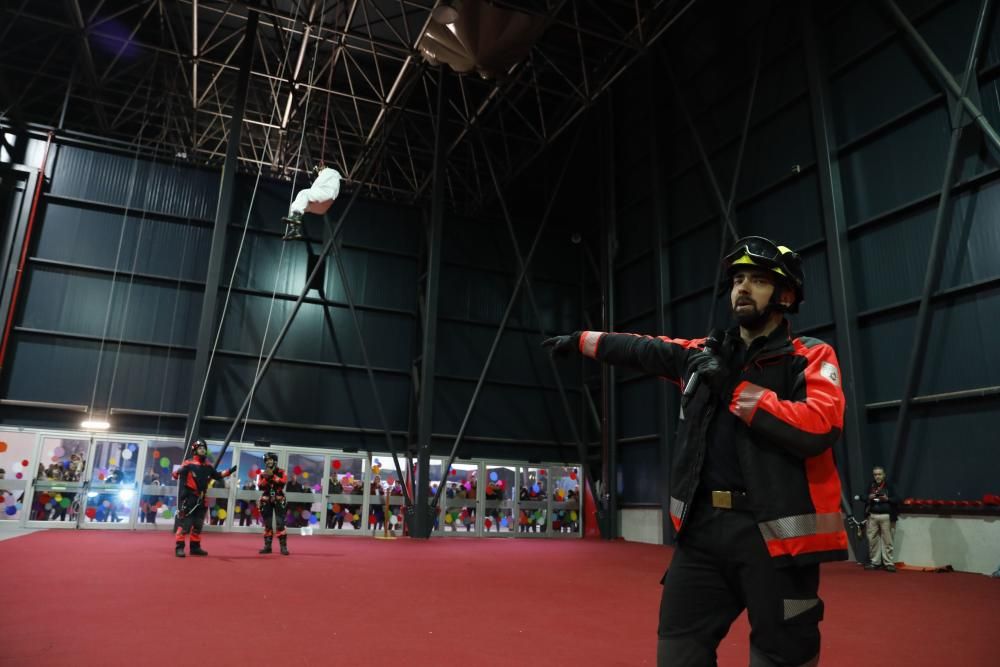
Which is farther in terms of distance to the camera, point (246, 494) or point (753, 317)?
point (246, 494)

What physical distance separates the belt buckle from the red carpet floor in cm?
261

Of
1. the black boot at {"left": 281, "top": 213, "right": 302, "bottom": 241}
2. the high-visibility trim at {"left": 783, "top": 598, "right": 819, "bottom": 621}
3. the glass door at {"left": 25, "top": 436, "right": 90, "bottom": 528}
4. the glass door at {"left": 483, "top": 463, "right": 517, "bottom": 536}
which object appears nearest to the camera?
the high-visibility trim at {"left": 783, "top": 598, "right": 819, "bottom": 621}

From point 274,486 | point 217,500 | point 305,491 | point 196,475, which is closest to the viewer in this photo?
point 196,475

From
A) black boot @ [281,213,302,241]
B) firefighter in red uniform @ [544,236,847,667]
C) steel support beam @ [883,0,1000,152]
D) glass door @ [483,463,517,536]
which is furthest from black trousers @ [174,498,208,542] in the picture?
steel support beam @ [883,0,1000,152]

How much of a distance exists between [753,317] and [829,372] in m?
0.32

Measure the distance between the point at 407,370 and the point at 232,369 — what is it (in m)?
5.15

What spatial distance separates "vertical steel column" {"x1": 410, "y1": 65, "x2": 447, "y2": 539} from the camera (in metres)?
17.7

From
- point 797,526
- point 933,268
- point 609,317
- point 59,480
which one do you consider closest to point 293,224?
point 59,480

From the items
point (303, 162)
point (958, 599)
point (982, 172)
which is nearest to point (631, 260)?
point (982, 172)

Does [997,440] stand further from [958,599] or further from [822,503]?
[822,503]

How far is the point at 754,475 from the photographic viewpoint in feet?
7.00

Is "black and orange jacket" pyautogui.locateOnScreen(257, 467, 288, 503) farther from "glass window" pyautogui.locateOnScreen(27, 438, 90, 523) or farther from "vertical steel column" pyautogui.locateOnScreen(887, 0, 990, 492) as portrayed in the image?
"vertical steel column" pyautogui.locateOnScreen(887, 0, 990, 492)

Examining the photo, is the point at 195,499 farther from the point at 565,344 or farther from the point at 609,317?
the point at 609,317

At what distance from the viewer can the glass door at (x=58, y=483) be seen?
1661 cm
